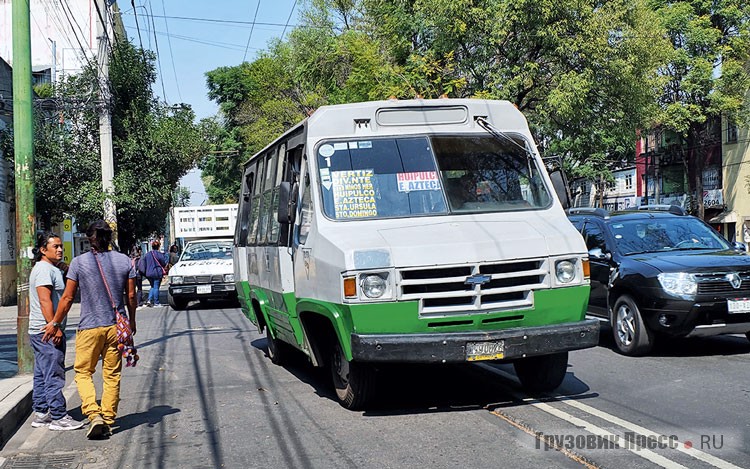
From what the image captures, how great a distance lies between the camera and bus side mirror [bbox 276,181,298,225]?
7551 mm

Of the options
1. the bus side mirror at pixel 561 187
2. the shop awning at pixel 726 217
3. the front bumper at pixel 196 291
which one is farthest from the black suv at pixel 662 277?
Answer: the shop awning at pixel 726 217

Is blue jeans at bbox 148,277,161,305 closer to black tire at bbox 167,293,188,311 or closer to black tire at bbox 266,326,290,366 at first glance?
black tire at bbox 167,293,188,311

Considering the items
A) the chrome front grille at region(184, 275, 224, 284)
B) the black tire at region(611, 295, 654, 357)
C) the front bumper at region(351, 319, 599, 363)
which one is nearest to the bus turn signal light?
the front bumper at region(351, 319, 599, 363)

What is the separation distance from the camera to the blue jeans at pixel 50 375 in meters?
6.96

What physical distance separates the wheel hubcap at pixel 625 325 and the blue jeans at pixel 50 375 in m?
6.55

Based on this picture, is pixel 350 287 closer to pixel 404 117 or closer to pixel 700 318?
pixel 404 117

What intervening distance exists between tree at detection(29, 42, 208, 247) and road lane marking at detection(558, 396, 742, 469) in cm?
1726

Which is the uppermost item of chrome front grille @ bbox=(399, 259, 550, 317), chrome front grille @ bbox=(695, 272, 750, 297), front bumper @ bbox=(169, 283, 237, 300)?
chrome front grille @ bbox=(399, 259, 550, 317)

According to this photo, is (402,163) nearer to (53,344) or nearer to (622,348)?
(53,344)

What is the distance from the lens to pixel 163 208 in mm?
26094

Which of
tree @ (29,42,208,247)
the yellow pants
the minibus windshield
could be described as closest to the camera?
the yellow pants

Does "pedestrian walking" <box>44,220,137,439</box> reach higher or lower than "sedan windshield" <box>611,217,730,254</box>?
lower

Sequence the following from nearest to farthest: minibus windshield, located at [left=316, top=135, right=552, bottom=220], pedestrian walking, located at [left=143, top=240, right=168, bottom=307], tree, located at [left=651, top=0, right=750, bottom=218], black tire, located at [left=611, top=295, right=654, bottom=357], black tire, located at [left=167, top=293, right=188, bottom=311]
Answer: minibus windshield, located at [left=316, top=135, right=552, bottom=220] < black tire, located at [left=611, top=295, right=654, bottom=357] < black tire, located at [left=167, top=293, right=188, bottom=311] < pedestrian walking, located at [left=143, top=240, right=168, bottom=307] < tree, located at [left=651, top=0, right=750, bottom=218]

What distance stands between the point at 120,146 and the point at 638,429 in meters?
20.7
